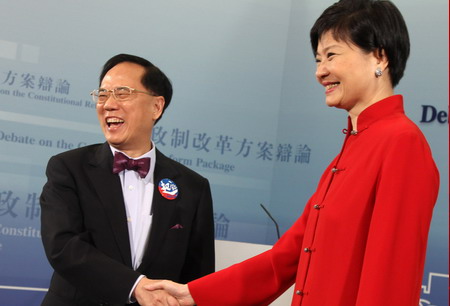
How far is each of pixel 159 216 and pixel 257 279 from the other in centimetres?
56

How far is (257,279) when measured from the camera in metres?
2.33

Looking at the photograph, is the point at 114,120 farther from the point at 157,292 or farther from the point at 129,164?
the point at 157,292

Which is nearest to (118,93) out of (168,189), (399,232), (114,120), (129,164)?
(114,120)

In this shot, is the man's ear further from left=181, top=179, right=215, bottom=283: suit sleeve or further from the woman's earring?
the woman's earring

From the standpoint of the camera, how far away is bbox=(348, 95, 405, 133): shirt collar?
1961mm

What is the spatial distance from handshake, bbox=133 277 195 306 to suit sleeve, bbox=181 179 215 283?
299mm

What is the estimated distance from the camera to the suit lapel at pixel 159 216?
8.53ft

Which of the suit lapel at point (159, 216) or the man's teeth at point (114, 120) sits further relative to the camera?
the man's teeth at point (114, 120)

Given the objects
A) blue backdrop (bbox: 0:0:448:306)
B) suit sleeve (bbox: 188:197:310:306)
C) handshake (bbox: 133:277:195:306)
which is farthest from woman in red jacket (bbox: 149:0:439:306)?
blue backdrop (bbox: 0:0:448:306)

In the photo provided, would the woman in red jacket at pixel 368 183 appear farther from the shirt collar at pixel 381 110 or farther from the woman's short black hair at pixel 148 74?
the woman's short black hair at pixel 148 74

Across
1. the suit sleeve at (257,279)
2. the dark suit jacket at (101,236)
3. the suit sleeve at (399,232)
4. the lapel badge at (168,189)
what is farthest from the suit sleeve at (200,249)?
the suit sleeve at (399,232)

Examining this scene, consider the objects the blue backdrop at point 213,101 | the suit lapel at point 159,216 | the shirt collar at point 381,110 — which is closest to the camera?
the shirt collar at point 381,110

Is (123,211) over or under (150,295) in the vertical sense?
over

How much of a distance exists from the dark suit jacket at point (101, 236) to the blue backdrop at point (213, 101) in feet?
5.45
